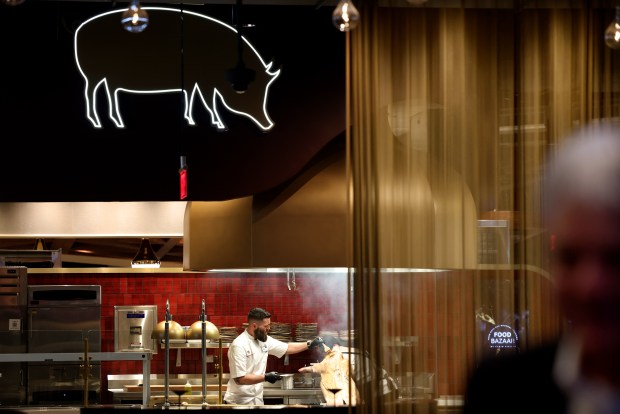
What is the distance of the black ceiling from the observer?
6391 mm

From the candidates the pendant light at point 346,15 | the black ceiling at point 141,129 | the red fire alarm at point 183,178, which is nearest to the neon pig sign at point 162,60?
the black ceiling at point 141,129

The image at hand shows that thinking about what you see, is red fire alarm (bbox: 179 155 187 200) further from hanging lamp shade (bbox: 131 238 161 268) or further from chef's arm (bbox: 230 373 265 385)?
hanging lamp shade (bbox: 131 238 161 268)

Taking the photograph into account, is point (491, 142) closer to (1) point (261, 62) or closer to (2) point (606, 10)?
(2) point (606, 10)

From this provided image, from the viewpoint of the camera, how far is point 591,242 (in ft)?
2.01

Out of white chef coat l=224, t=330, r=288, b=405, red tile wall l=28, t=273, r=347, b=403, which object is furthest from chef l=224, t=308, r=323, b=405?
red tile wall l=28, t=273, r=347, b=403

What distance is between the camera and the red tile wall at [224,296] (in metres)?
10.1

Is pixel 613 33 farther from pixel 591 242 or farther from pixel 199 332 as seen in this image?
pixel 591 242

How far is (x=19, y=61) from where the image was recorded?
6.42 m

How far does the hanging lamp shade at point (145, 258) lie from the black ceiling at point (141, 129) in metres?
3.95

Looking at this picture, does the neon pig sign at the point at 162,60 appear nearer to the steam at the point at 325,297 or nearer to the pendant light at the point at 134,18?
the pendant light at the point at 134,18

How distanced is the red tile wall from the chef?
1.70 m

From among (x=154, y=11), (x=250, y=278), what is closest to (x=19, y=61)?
(x=154, y=11)

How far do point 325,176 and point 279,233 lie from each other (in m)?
0.51

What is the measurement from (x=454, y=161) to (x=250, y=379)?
320 centimetres
